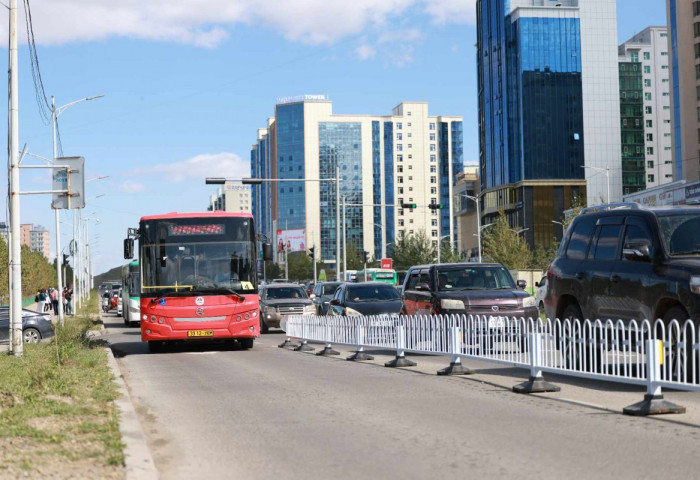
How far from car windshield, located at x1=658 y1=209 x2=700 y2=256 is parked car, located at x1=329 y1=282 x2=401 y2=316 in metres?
13.5

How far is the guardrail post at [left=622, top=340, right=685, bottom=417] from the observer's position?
390 inches

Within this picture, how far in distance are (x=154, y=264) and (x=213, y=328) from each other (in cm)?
197

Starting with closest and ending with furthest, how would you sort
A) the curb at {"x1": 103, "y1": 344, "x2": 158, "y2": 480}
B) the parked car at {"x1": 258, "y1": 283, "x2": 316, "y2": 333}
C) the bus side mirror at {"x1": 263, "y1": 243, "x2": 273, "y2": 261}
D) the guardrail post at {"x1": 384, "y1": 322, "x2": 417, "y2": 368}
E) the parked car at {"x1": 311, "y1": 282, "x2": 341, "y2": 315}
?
the curb at {"x1": 103, "y1": 344, "x2": 158, "y2": 480} → the guardrail post at {"x1": 384, "y1": 322, "x2": 417, "y2": 368} → the bus side mirror at {"x1": 263, "y1": 243, "x2": 273, "y2": 261} → the parked car at {"x1": 258, "y1": 283, "x2": 316, "y2": 333} → the parked car at {"x1": 311, "y1": 282, "x2": 341, "y2": 315}

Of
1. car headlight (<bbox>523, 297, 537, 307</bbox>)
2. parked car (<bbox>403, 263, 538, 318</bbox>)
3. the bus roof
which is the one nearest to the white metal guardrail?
parked car (<bbox>403, 263, 538, 318</bbox>)

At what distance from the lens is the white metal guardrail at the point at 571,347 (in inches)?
399

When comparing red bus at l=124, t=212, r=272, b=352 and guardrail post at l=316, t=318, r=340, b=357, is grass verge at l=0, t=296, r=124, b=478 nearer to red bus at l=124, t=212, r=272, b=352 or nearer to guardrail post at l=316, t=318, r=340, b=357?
red bus at l=124, t=212, r=272, b=352

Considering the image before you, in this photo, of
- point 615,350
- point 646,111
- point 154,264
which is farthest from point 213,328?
point 646,111

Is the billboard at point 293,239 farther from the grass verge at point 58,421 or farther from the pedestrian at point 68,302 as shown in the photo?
the grass verge at point 58,421

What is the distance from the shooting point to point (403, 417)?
1017cm

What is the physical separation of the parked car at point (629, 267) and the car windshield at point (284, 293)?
20.8 meters

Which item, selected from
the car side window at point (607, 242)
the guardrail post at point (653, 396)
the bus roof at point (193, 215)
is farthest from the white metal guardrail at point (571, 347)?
Result: the bus roof at point (193, 215)

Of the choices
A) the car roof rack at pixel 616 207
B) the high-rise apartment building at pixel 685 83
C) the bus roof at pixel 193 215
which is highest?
the high-rise apartment building at pixel 685 83

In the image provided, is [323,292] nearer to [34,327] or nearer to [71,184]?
[34,327]

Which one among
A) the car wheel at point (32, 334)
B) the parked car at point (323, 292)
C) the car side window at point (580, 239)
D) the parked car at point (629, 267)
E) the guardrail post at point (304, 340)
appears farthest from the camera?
the parked car at point (323, 292)
